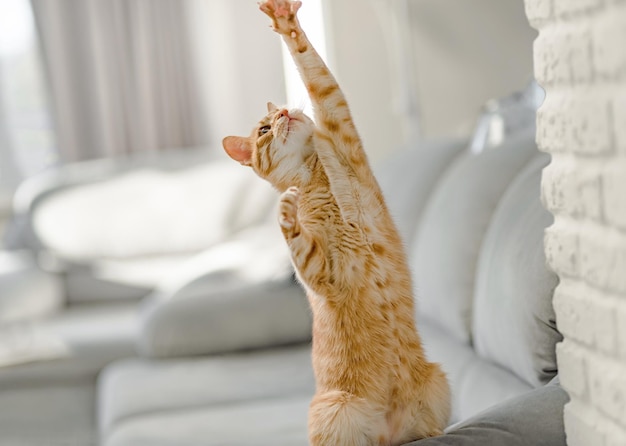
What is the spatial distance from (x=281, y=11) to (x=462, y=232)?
0.99 m

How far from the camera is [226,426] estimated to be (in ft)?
6.96

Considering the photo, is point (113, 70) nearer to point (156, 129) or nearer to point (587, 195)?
point (156, 129)

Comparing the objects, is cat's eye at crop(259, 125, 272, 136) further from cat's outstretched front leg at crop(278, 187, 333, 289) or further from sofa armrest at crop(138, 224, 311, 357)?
sofa armrest at crop(138, 224, 311, 357)

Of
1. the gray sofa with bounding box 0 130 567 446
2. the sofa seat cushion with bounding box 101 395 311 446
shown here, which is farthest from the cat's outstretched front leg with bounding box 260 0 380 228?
the sofa seat cushion with bounding box 101 395 311 446

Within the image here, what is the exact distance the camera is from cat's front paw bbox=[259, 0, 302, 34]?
3.96 ft

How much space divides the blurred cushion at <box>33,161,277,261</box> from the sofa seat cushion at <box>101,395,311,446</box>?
1.66m

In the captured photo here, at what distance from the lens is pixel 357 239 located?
3.98ft

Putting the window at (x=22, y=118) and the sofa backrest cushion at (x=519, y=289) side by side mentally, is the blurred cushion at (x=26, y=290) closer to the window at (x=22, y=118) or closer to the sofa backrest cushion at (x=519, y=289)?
the window at (x=22, y=118)

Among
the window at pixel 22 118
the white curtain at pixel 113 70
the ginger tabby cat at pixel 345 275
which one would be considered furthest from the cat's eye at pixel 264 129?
the window at pixel 22 118

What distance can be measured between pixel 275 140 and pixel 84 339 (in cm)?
216

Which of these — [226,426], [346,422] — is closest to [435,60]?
[226,426]

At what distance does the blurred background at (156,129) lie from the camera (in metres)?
3.19

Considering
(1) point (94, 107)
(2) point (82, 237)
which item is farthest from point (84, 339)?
(1) point (94, 107)

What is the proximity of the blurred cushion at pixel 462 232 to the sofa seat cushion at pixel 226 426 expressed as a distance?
395 mm
